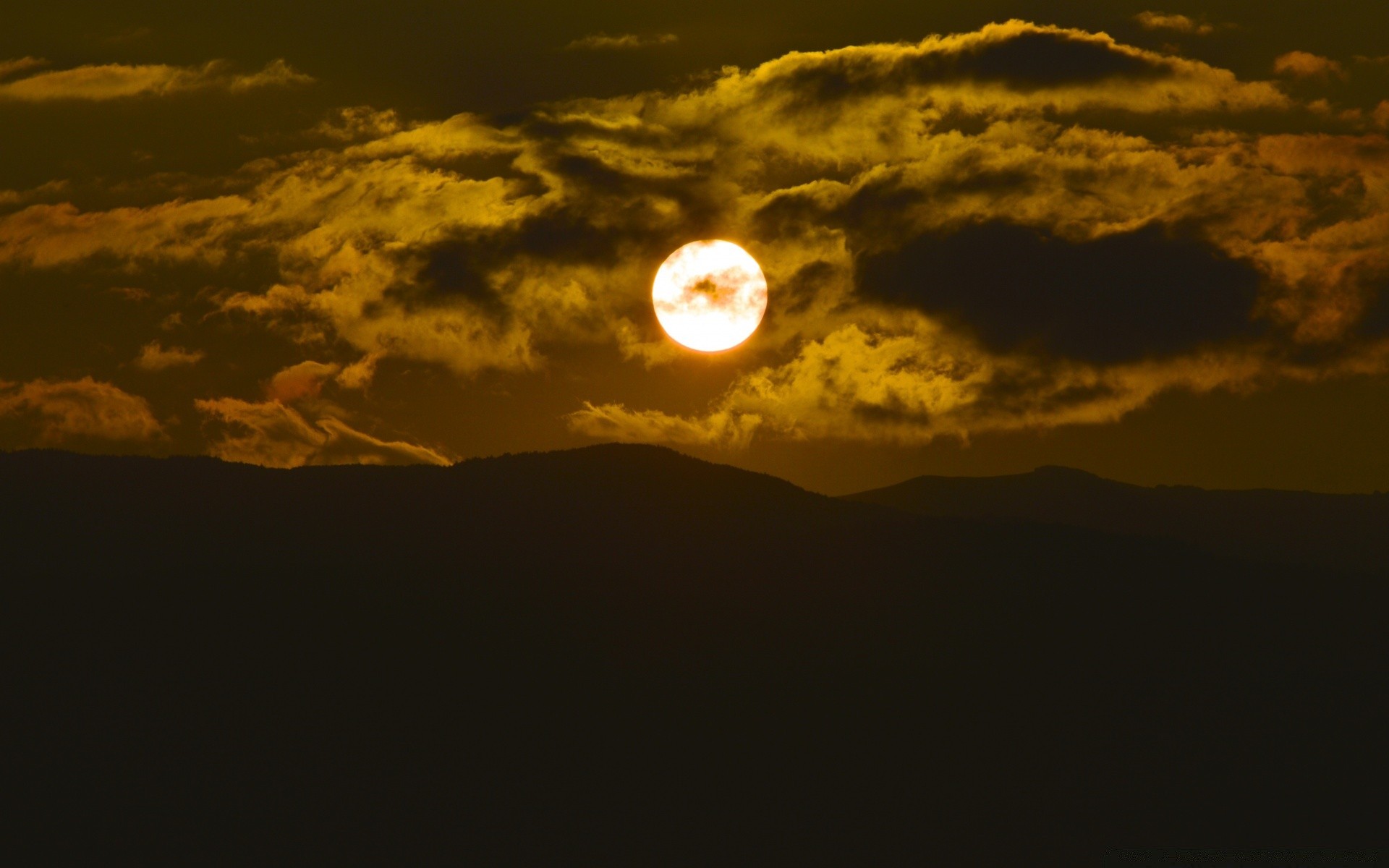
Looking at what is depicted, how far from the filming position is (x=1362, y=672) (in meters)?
124

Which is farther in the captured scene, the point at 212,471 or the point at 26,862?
the point at 212,471

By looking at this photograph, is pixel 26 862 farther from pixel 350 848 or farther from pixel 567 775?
pixel 567 775

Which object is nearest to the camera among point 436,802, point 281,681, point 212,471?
point 436,802

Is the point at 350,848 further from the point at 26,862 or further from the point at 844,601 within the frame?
the point at 844,601

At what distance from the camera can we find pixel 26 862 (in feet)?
271

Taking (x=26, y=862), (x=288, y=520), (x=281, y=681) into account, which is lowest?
(x=26, y=862)

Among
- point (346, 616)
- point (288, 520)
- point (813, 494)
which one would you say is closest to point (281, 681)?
point (346, 616)

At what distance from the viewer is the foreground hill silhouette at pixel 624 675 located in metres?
90.8

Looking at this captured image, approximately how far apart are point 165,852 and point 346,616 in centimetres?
2939

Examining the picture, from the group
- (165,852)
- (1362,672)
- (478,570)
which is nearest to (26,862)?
(165,852)

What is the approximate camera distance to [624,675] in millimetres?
108188

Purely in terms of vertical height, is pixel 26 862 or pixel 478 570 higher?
pixel 478 570

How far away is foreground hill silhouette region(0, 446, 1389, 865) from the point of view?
90.8 metres

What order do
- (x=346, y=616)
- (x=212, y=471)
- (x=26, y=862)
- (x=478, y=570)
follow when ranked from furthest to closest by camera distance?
1. (x=212, y=471)
2. (x=478, y=570)
3. (x=346, y=616)
4. (x=26, y=862)
